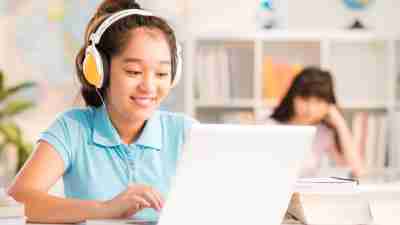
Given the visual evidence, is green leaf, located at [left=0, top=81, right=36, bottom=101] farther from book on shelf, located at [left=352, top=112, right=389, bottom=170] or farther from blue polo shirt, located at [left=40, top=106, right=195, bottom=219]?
blue polo shirt, located at [left=40, top=106, right=195, bottom=219]

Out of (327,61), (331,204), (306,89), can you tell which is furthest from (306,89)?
(331,204)

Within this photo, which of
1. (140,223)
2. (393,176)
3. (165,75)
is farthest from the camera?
(393,176)

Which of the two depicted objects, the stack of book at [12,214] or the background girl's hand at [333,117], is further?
the background girl's hand at [333,117]

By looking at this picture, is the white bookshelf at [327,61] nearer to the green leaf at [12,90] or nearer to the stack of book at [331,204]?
the green leaf at [12,90]

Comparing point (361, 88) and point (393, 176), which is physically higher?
point (361, 88)

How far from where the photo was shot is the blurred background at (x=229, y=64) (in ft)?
16.4

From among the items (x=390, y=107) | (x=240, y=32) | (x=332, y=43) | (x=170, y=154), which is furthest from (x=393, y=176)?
(x=170, y=154)

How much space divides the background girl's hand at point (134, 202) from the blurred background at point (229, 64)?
319 centimetres

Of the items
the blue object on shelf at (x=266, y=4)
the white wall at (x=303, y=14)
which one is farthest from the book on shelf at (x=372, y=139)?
the blue object on shelf at (x=266, y=4)

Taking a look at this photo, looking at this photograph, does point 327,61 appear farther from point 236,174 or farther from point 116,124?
point 236,174

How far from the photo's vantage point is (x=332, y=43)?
5.04 m

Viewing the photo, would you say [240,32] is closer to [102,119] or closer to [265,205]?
[102,119]

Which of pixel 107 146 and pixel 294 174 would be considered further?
pixel 107 146

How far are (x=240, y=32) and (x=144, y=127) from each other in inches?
117
